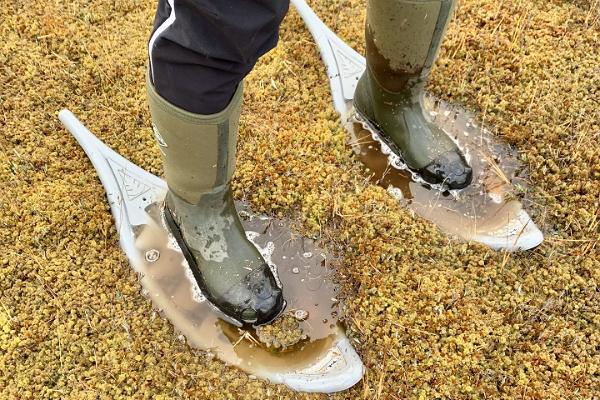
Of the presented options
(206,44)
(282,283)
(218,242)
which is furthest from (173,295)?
(206,44)

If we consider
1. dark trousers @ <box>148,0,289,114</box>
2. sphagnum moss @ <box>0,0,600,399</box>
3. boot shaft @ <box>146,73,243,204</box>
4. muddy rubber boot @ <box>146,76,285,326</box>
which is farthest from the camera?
sphagnum moss @ <box>0,0,600,399</box>

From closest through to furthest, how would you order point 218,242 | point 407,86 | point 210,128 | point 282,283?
point 210,128 < point 218,242 < point 282,283 < point 407,86

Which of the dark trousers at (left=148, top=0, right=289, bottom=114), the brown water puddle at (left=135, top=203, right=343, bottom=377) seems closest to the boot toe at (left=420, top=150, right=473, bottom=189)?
the brown water puddle at (left=135, top=203, right=343, bottom=377)

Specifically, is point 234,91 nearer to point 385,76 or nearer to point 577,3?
point 385,76

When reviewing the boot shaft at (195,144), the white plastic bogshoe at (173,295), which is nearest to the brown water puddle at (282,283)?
the white plastic bogshoe at (173,295)

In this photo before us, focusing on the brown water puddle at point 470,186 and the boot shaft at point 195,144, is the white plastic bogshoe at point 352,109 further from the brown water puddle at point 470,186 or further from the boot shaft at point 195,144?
the boot shaft at point 195,144

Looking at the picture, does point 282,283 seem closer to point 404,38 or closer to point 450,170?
point 450,170

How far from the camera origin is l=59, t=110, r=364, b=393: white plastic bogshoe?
6.43ft

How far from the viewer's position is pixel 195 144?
5.62 ft

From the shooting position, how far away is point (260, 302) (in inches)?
79.5

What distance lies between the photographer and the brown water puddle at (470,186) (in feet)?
7.79

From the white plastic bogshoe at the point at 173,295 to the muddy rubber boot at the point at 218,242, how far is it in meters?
0.09

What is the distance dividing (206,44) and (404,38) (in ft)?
3.37

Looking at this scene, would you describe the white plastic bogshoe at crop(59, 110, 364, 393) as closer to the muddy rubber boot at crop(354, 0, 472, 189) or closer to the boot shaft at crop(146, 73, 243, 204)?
the boot shaft at crop(146, 73, 243, 204)
